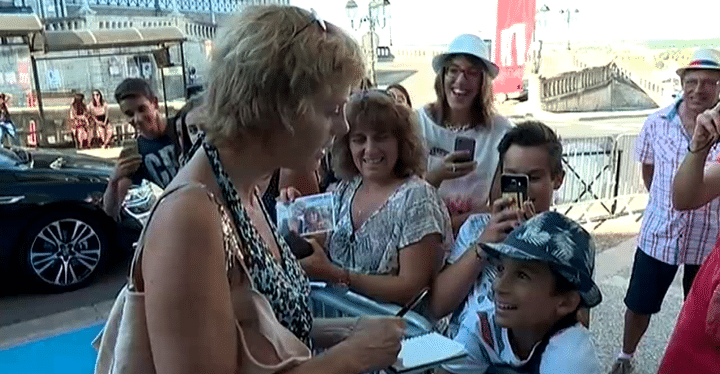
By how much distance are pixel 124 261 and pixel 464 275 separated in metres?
3.84

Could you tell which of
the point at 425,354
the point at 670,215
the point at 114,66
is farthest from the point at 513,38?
the point at 425,354

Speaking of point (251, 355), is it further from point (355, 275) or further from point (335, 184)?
point (335, 184)

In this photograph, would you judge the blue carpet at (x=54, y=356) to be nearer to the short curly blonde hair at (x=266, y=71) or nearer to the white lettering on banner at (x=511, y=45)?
the short curly blonde hair at (x=266, y=71)

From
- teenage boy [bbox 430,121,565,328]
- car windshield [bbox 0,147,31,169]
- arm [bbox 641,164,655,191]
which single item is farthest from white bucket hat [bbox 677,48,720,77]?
car windshield [bbox 0,147,31,169]

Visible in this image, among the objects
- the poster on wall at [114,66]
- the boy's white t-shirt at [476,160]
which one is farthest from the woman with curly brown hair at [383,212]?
the poster on wall at [114,66]

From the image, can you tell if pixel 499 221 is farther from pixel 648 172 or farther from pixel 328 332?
pixel 648 172

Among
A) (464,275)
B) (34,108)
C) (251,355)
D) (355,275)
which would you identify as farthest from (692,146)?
(34,108)

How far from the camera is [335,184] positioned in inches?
75.3

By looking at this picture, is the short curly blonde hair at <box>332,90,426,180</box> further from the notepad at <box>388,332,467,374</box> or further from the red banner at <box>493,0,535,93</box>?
the red banner at <box>493,0,535,93</box>

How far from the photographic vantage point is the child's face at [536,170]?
151 cm

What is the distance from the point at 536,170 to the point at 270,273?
85 centimetres

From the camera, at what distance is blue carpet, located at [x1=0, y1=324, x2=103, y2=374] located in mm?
2775

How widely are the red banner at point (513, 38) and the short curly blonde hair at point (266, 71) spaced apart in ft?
24.6

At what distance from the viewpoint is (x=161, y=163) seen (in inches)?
89.8
